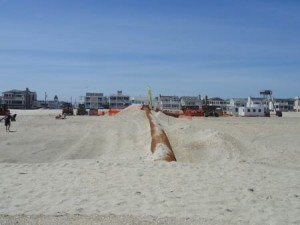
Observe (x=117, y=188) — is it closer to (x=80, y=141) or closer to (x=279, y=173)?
(x=279, y=173)

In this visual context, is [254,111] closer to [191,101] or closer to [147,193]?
[191,101]

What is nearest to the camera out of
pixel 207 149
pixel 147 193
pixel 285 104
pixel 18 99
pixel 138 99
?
pixel 147 193

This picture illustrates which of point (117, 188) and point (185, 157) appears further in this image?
point (185, 157)

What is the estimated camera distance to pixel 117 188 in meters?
9.52

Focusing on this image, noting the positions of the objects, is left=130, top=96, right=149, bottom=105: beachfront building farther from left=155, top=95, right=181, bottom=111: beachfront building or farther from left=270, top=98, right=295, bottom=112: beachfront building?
left=270, top=98, right=295, bottom=112: beachfront building

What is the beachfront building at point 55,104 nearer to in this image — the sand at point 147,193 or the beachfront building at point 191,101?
the beachfront building at point 191,101

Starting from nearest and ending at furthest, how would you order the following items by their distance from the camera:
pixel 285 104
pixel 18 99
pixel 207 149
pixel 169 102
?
pixel 207 149 < pixel 169 102 < pixel 18 99 < pixel 285 104

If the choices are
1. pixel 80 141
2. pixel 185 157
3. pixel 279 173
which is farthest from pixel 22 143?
pixel 279 173

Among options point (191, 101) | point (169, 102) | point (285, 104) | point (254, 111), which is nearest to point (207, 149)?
point (254, 111)

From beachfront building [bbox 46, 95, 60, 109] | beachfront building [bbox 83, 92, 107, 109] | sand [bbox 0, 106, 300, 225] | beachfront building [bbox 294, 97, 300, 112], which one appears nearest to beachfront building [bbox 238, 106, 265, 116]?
sand [bbox 0, 106, 300, 225]

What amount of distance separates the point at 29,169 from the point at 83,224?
5873 millimetres

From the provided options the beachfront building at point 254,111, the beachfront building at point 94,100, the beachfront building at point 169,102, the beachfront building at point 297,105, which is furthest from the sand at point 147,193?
the beachfront building at point 297,105

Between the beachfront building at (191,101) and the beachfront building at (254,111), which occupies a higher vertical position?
the beachfront building at (191,101)

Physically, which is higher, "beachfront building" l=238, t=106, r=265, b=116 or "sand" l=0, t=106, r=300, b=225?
"beachfront building" l=238, t=106, r=265, b=116
